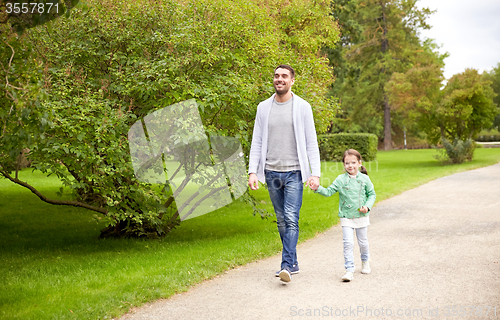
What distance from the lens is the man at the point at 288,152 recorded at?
4.39m

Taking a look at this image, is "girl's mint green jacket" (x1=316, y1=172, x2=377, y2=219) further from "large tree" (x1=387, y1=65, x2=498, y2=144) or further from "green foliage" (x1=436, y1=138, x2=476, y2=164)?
"green foliage" (x1=436, y1=138, x2=476, y2=164)

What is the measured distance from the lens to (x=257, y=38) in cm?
658

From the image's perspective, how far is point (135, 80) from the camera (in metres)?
5.77

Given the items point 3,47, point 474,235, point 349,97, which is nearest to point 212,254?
point 3,47

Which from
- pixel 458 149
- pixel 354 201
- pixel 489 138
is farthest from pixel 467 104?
pixel 489 138

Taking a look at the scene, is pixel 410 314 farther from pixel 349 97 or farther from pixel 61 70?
pixel 349 97

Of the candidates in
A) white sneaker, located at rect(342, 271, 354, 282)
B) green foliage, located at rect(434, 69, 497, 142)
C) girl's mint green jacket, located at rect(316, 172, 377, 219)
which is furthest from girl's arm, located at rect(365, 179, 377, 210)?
green foliage, located at rect(434, 69, 497, 142)

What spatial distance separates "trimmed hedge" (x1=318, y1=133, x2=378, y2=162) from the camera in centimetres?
2498

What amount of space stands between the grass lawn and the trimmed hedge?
589 inches

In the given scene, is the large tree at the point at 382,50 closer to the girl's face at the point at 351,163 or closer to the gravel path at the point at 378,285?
the gravel path at the point at 378,285

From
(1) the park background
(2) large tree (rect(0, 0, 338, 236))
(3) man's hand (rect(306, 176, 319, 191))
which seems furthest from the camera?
(2) large tree (rect(0, 0, 338, 236))

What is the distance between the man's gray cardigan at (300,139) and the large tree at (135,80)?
134 centimetres

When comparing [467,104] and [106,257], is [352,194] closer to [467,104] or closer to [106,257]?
[106,257]

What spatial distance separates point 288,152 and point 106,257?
325 cm
